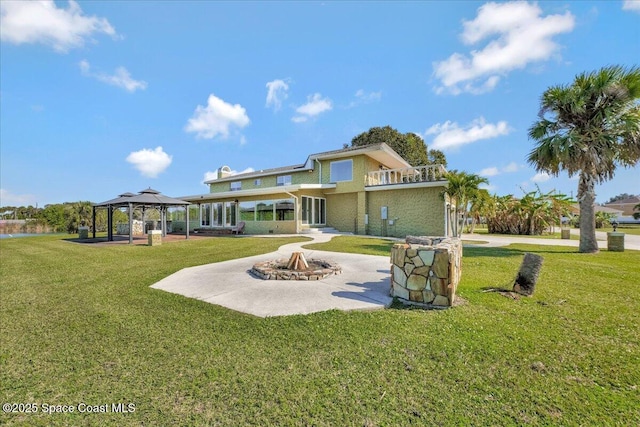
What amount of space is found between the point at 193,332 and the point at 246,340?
0.89 metres

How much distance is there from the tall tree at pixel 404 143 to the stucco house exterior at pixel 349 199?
32.6 ft

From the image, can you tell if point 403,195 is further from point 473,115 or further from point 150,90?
point 150,90

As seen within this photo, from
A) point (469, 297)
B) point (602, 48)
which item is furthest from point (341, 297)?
point (602, 48)

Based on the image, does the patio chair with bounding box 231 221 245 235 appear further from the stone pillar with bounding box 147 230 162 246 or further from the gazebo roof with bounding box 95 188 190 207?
Answer: the stone pillar with bounding box 147 230 162 246

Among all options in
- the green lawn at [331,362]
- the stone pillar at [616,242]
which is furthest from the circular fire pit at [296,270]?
the stone pillar at [616,242]

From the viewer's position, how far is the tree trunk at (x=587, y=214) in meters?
11.2

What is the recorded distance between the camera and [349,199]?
2070 cm

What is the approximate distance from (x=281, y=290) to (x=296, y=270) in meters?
1.62

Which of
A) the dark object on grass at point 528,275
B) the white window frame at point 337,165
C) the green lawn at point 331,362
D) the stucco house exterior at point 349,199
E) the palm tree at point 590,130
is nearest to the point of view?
the green lawn at point 331,362

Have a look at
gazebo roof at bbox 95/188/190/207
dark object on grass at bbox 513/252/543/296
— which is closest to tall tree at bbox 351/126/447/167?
gazebo roof at bbox 95/188/190/207

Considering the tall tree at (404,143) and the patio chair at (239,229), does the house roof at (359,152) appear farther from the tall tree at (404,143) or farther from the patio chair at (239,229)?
the tall tree at (404,143)

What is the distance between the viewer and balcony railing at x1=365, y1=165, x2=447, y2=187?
56.4ft

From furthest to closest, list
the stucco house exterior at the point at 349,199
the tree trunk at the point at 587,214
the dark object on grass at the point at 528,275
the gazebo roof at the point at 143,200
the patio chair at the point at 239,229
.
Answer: the patio chair at the point at 239,229 → the stucco house exterior at the point at 349,199 → the gazebo roof at the point at 143,200 → the tree trunk at the point at 587,214 → the dark object on grass at the point at 528,275

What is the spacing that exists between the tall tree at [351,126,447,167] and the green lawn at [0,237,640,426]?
2894 cm
